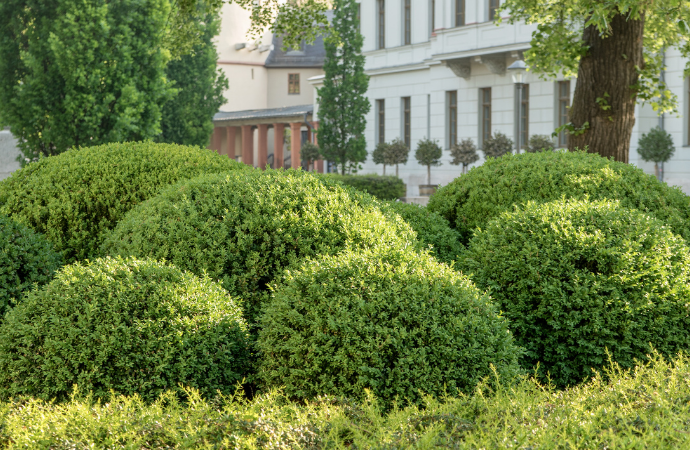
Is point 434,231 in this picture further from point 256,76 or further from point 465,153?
point 256,76

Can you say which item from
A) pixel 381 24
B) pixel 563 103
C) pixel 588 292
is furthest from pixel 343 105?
pixel 588 292

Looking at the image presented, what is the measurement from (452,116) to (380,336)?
29.4 metres

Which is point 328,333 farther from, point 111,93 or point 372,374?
point 111,93

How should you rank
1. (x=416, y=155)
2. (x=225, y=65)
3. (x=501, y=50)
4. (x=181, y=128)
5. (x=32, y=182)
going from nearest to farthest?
(x=32, y=182), (x=181, y=128), (x=501, y=50), (x=416, y=155), (x=225, y=65)

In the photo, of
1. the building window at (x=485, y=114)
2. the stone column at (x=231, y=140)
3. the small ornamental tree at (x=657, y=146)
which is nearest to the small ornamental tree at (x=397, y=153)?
the building window at (x=485, y=114)

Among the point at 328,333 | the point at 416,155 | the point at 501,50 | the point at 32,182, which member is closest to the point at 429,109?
the point at 416,155

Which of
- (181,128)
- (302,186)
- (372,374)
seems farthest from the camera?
(181,128)

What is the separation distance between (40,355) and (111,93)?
1268 centimetres

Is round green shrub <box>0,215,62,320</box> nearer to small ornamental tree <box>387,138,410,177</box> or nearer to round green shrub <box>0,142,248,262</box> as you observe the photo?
round green shrub <box>0,142,248,262</box>

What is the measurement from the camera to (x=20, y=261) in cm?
547

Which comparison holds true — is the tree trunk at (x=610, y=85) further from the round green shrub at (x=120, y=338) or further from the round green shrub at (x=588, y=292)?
the round green shrub at (x=120, y=338)

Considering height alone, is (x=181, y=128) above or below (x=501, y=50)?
below

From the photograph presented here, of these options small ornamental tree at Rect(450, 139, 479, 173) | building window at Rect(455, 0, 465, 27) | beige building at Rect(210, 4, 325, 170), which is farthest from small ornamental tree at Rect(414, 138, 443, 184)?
beige building at Rect(210, 4, 325, 170)

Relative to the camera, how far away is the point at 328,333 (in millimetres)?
4062
